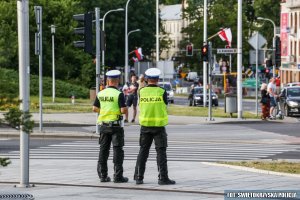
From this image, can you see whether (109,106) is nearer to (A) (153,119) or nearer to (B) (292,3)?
(A) (153,119)

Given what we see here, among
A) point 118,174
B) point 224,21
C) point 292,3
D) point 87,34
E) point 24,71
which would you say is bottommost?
point 118,174

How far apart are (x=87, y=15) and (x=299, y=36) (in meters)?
87.5

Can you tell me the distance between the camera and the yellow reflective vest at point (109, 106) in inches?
781

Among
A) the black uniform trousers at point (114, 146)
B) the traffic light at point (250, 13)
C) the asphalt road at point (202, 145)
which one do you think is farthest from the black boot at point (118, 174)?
the traffic light at point (250, 13)

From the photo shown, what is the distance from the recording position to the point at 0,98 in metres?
12.8

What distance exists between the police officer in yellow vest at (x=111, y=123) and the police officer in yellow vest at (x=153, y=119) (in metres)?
0.37

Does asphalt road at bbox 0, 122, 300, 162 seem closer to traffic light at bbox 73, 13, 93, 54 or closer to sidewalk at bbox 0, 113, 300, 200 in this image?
traffic light at bbox 73, 13, 93, 54

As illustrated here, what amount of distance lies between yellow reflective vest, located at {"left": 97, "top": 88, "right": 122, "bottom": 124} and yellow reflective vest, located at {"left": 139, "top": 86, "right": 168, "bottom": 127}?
1.55ft

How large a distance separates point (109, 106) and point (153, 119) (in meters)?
0.85

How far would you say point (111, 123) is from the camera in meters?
19.8

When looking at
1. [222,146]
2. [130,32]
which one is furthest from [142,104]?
[130,32]

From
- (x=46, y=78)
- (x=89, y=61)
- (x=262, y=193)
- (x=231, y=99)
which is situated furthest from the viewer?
(x=89, y=61)

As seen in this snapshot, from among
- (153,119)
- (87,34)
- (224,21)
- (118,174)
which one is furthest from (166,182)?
(224,21)

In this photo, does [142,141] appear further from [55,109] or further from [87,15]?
[55,109]
